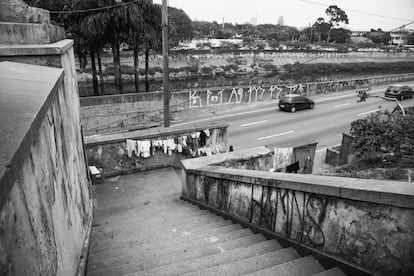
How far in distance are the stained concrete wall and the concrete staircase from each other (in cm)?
67

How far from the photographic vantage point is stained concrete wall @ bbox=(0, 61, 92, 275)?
1.67m

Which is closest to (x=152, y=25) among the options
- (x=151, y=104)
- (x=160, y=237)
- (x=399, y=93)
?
(x=151, y=104)

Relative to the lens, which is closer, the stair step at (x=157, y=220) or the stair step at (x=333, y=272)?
the stair step at (x=333, y=272)

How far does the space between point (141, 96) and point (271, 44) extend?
197 feet

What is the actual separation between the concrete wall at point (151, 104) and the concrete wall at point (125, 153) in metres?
9.35

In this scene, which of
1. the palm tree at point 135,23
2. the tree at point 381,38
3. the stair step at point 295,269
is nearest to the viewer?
the stair step at point 295,269

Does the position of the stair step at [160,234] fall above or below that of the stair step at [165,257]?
below

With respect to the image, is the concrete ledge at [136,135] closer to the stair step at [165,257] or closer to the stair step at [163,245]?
the stair step at [163,245]

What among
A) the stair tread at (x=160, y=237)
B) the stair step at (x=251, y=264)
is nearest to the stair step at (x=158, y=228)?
the stair tread at (x=160, y=237)

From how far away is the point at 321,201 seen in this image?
3504 mm

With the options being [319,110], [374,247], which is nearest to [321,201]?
[374,247]

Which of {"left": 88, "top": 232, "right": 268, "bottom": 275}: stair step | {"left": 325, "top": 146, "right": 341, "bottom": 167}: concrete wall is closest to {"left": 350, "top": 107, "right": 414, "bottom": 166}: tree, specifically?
{"left": 325, "top": 146, "right": 341, "bottom": 167}: concrete wall

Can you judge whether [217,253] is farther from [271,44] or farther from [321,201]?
[271,44]

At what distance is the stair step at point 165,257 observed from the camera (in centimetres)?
372
